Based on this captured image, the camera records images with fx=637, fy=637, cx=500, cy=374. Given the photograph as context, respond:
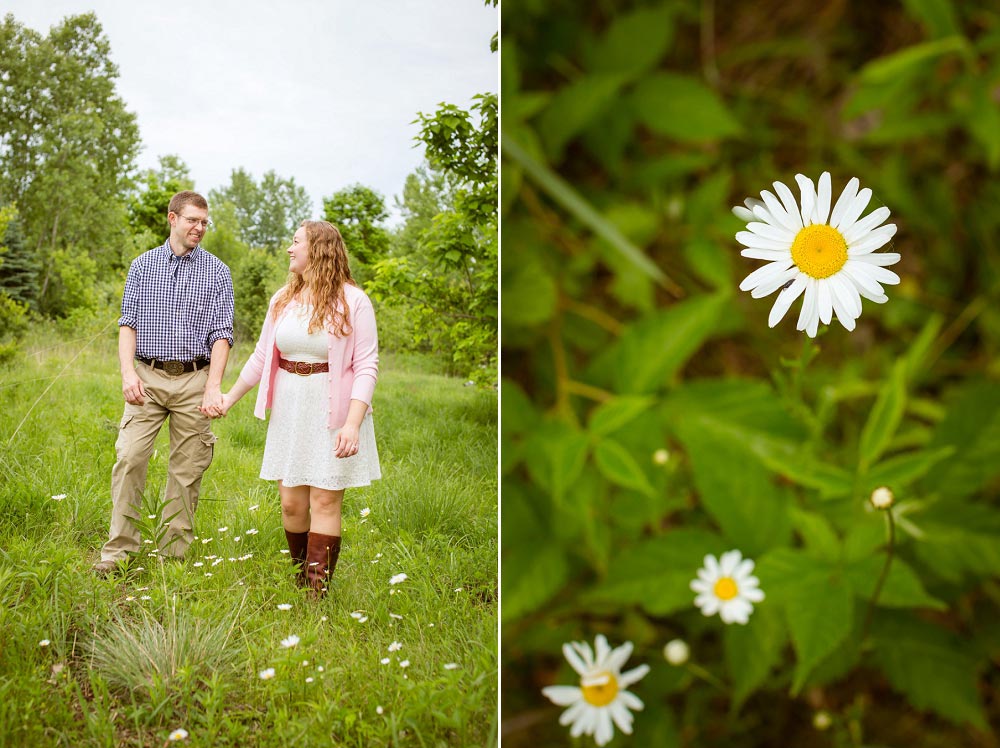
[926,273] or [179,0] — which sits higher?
[179,0]

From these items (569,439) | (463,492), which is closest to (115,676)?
(463,492)

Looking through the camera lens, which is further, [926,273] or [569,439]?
[926,273]

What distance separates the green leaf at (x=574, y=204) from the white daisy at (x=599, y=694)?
426mm

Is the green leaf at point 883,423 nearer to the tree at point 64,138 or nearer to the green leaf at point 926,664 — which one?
the green leaf at point 926,664

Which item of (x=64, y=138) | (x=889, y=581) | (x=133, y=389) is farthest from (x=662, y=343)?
(x=64, y=138)

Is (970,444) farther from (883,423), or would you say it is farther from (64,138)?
(64,138)

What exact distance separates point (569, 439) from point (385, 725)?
0.31 metres

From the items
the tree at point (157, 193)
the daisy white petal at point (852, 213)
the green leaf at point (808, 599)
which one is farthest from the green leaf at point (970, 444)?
the tree at point (157, 193)

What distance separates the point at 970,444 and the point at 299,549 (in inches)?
25.9

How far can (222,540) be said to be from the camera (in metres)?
0.60

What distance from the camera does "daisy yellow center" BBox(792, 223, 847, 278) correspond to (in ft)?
1.62

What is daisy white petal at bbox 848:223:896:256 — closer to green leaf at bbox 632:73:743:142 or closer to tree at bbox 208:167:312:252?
green leaf at bbox 632:73:743:142

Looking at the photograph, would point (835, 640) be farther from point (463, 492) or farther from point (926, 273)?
point (926, 273)

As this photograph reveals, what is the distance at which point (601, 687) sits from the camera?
0.69 m
